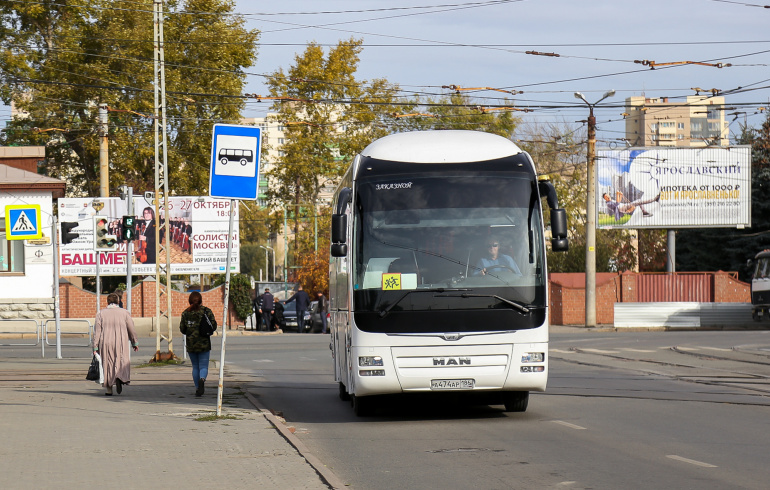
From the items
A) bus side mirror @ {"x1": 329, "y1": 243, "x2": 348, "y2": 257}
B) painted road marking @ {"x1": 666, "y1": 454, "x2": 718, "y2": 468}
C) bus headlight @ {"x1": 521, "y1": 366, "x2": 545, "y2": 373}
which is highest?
bus side mirror @ {"x1": 329, "y1": 243, "x2": 348, "y2": 257}

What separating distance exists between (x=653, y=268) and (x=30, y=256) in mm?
37763

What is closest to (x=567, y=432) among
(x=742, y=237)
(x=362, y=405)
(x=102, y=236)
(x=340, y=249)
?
(x=362, y=405)

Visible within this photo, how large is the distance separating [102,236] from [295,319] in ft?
73.5

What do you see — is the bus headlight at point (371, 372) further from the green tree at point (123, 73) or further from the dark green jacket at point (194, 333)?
the green tree at point (123, 73)

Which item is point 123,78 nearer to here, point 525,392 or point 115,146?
point 115,146

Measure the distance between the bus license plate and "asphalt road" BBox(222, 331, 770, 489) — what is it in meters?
0.43

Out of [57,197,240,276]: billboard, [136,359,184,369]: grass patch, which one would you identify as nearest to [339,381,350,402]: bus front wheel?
[136,359,184,369]: grass patch

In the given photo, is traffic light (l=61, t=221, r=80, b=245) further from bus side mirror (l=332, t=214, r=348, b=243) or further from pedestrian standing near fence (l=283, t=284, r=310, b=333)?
pedestrian standing near fence (l=283, t=284, r=310, b=333)

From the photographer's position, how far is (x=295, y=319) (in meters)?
45.7

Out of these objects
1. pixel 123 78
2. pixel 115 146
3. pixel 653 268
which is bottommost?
pixel 653 268

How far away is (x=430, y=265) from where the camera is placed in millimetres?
12055

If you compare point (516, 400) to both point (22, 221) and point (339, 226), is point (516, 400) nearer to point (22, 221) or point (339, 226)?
point (339, 226)

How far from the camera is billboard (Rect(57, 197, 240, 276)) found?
142ft

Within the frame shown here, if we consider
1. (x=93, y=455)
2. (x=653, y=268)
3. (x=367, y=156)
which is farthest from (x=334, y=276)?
(x=653, y=268)
